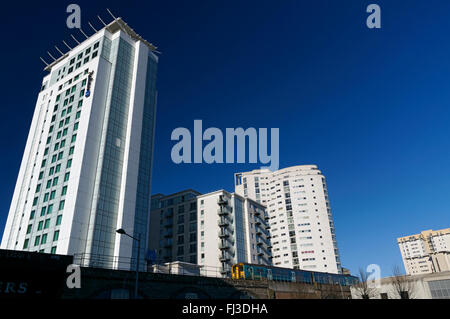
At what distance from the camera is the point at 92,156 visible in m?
58.8

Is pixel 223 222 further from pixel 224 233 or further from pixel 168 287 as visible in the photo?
pixel 168 287

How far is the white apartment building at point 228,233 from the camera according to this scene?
77688 mm

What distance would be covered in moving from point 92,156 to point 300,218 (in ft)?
303

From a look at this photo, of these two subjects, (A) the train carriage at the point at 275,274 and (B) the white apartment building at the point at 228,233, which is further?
(B) the white apartment building at the point at 228,233

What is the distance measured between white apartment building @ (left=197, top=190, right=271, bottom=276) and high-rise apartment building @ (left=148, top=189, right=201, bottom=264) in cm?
232

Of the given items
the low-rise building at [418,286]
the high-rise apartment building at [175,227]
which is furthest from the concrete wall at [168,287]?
the high-rise apartment building at [175,227]

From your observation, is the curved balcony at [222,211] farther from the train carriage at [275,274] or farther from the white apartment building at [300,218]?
the white apartment building at [300,218]

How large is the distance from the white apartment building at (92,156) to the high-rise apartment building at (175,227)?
78.6ft

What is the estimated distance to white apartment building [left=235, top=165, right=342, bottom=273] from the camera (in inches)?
4660

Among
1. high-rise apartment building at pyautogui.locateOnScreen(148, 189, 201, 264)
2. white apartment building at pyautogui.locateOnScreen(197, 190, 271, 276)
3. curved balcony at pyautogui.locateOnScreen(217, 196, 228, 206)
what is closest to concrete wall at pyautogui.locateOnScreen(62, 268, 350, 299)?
white apartment building at pyautogui.locateOnScreen(197, 190, 271, 276)

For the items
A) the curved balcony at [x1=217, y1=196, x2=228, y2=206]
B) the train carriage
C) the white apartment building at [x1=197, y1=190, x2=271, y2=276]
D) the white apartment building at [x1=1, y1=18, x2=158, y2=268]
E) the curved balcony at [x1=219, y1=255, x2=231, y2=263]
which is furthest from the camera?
the curved balcony at [x1=217, y1=196, x2=228, y2=206]

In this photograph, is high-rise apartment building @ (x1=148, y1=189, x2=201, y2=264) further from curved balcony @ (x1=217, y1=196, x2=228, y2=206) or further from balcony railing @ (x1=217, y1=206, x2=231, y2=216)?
curved balcony @ (x1=217, y1=196, x2=228, y2=206)
